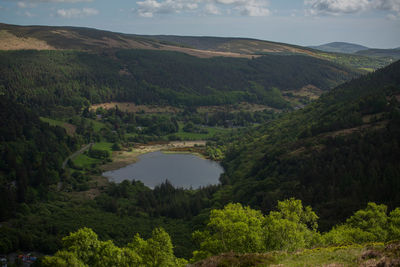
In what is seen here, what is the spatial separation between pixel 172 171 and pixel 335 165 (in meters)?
83.0

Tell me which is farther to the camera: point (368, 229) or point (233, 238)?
point (368, 229)

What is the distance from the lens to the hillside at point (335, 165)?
72375 millimetres

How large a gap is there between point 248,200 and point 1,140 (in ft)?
305

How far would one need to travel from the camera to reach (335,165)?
88.4 meters

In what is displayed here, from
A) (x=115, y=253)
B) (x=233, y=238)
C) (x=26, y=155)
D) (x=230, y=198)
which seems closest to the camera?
(x=233, y=238)

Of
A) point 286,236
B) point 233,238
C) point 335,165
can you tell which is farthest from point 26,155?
point 286,236

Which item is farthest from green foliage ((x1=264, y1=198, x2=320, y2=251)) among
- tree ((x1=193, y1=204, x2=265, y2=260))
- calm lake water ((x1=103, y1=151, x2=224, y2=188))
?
calm lake water ((x1=103, y1=151, x2=224, y2=188))

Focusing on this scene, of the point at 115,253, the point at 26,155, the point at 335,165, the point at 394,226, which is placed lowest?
the point at 26,155

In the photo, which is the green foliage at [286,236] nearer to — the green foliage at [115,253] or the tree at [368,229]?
the tree at [368,229]

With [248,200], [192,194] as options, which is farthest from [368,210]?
[192,194]

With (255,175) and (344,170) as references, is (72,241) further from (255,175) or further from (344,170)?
(255,175)

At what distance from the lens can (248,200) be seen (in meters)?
96.9

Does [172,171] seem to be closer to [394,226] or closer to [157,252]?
[157,252]

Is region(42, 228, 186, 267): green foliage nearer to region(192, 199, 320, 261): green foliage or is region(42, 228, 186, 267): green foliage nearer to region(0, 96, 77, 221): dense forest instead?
region(192, 199, 320, 261): green foliage
